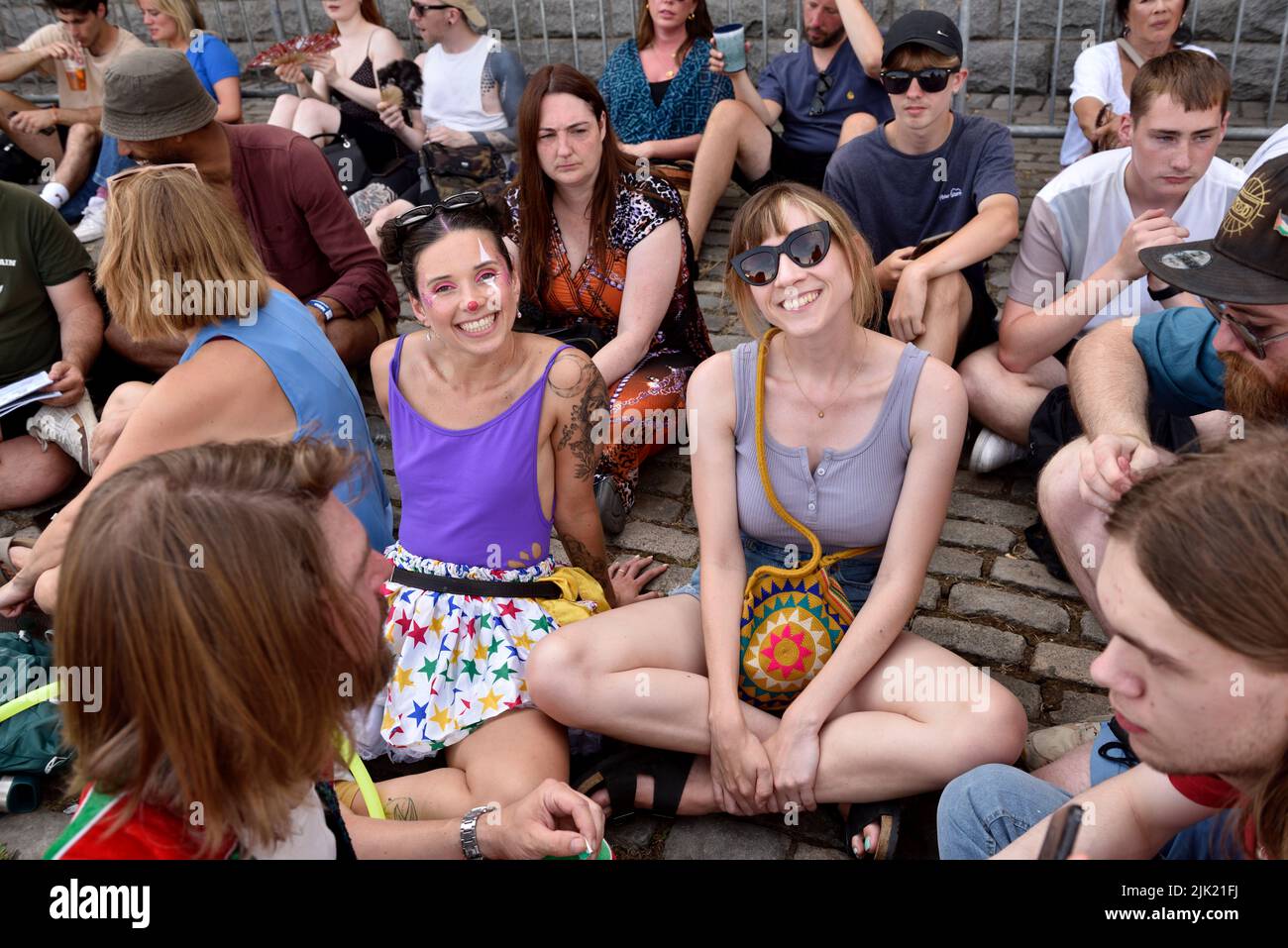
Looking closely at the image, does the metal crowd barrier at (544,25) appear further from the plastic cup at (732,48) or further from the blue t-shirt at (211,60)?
the blue t-shirt at (211,60)

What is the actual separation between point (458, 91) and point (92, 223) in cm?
238

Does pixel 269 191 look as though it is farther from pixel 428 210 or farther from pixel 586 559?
pixel 586 559

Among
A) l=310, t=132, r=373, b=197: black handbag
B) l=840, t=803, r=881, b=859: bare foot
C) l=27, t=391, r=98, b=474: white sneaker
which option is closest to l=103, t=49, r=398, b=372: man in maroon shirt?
l=27, t=391, r=98, b=474: white sneaker

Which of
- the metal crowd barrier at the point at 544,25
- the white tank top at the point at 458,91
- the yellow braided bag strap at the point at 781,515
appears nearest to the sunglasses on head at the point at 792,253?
the yellow braided bag strap at the point at 781,515

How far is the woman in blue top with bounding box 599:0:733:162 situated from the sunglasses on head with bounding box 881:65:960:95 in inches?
65.1

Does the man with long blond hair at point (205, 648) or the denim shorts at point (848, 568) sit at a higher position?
the man with long blond hair at point (205, 648)

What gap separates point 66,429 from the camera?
428 centimetres

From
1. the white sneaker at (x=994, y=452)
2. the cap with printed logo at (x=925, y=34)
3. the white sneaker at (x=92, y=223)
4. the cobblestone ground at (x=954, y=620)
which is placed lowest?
the cobblestone ground at (x=954, y=620)

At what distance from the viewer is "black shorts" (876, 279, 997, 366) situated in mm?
4160

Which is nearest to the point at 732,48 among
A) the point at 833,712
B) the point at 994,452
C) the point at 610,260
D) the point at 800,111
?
the point at 800,111

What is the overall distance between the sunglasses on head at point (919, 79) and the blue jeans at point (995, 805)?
2727mm

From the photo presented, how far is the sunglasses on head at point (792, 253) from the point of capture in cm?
279

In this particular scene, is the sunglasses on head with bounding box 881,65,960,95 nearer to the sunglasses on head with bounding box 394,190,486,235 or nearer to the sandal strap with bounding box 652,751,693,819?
the sunglasses on head with bounding box 394,190,486,235
